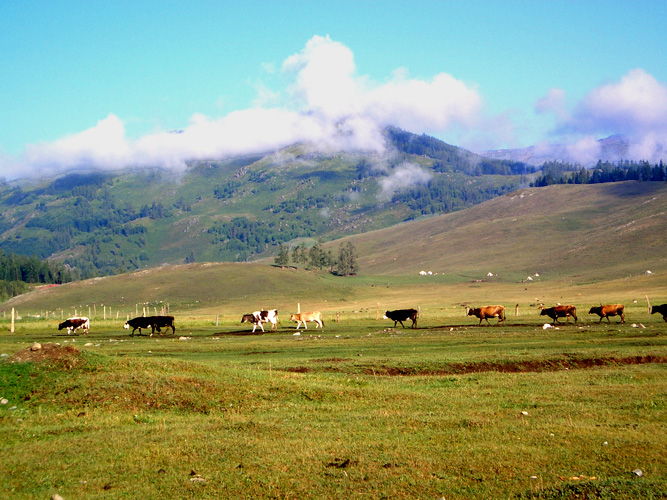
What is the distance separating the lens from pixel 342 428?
52.8 ft

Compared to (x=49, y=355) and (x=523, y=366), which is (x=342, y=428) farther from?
(x=523, y=366)

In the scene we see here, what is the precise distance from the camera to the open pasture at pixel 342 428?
11867mm

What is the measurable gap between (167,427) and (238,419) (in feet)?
6.12

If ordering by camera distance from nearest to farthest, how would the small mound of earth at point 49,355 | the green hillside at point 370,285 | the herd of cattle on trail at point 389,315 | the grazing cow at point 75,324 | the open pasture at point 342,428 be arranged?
1. the open pasture at point 342,428
2. the small mound of earth at point 49,355
3. the herd of cattle on trail at point 389,315
4. the grazing cow at point 75,324
5. the green hillside at point 370,285

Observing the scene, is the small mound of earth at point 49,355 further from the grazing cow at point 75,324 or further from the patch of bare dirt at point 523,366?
the grazing cow at point 75,324

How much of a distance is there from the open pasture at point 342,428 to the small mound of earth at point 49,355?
0.15 meters

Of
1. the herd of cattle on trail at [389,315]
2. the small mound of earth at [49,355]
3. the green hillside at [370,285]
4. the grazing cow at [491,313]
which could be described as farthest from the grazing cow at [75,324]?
the green hillside at [370,285]

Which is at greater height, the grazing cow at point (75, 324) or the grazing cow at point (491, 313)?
the grazing cow at point (75, 324)

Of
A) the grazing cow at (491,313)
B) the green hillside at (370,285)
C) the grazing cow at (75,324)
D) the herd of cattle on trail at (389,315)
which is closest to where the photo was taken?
the herd of cattle on trail at (389,315)

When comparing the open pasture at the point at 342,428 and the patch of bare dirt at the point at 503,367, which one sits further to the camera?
the patch of bare dirt at the point at 503,367

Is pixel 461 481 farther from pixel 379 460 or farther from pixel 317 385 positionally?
pixel 317 385

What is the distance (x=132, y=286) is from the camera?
15888cm

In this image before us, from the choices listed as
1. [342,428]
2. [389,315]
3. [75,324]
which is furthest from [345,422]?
[75,324]

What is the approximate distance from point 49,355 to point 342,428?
10.7 m
